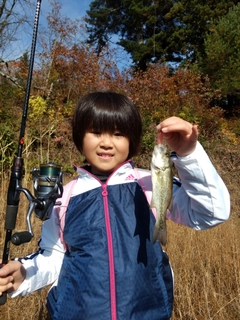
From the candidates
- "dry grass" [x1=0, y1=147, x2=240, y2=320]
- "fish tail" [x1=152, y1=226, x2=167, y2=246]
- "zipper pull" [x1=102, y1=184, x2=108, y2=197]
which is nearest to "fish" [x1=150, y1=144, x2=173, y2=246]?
"fish tail" [x1=152, y1=226, x2=167, y2=246]

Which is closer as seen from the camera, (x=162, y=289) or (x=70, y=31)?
(x=162, y=289)

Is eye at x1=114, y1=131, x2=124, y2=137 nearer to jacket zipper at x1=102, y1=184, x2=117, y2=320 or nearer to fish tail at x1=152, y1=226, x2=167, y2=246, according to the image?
jacket zipper at x1=102, y1=184, x2=117, y2=320

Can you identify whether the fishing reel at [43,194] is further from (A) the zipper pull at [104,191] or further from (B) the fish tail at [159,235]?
(B) the fish tail at [159,235]

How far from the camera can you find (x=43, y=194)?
60.9 inches

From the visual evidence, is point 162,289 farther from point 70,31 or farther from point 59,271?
point 70,31

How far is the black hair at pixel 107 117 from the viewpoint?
5.39 feet

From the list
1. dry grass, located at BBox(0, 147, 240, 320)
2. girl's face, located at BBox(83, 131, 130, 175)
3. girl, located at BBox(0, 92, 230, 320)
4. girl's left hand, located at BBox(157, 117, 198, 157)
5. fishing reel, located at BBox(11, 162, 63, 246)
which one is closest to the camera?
girl's left hand, located at BBox(157, 117, 198, 157)

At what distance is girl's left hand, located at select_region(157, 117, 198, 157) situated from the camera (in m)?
1.28

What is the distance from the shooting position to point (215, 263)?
351cm

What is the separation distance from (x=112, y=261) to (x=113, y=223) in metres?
0.17

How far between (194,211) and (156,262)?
0.96ft

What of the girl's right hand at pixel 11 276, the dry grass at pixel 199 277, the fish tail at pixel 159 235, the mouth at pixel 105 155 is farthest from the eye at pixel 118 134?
the dry grass at pixel 199 277

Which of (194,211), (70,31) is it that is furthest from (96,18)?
(194,211)

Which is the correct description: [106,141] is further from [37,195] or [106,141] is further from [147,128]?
[147,128]
